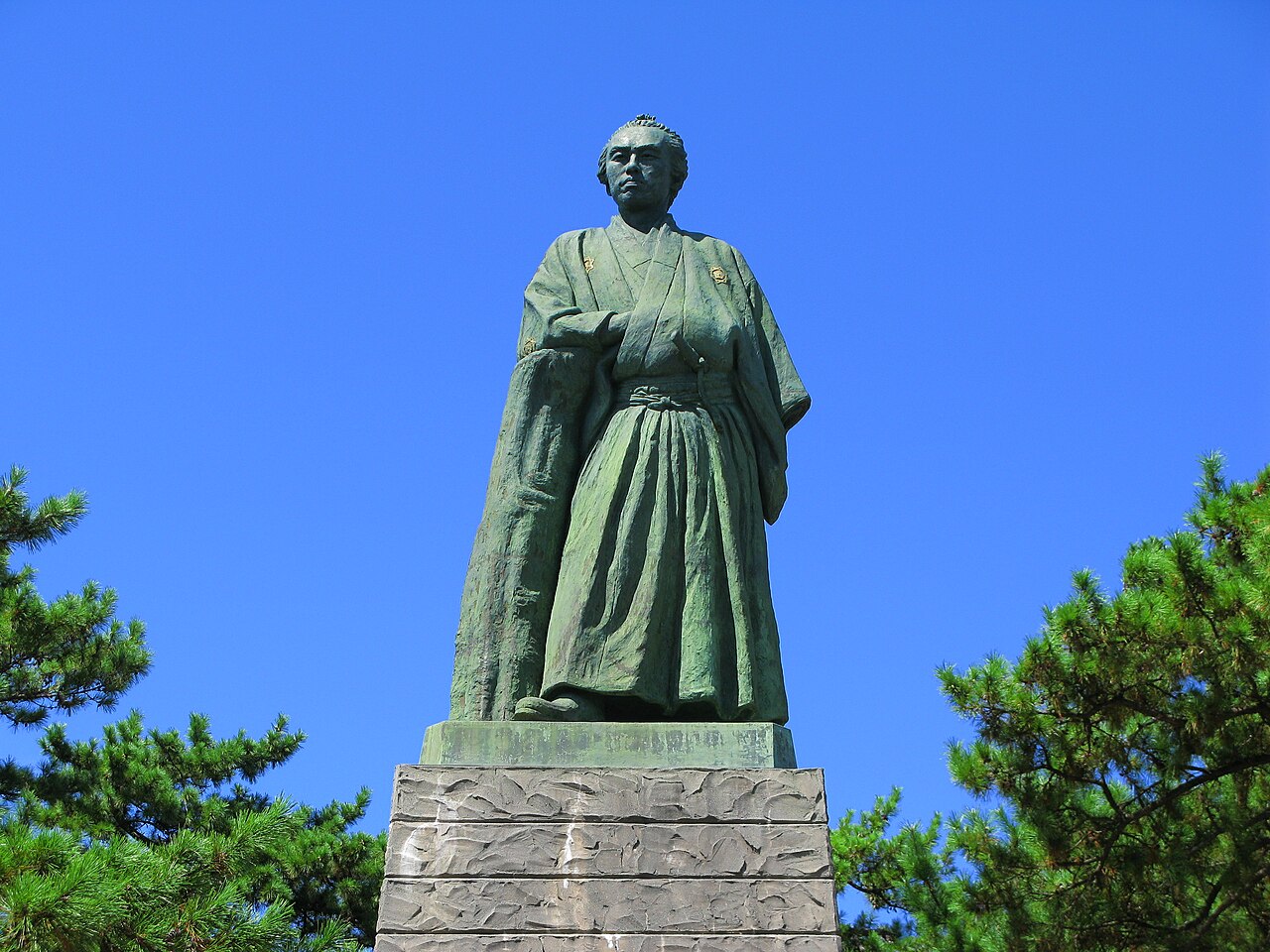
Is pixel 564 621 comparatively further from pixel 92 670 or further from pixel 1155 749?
pixel 92 670

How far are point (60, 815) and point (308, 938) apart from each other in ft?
9.49

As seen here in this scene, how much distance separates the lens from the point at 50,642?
1243 cm

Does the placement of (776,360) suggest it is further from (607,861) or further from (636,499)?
(607,861)

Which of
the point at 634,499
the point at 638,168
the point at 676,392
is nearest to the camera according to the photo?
the point at 634,499

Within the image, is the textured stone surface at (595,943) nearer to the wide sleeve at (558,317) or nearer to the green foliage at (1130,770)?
the wide sleeve at (558,317)

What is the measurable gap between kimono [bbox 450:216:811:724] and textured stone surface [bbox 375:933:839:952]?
0.90m

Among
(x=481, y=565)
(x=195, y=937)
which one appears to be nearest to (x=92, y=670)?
(x=195, y=937)

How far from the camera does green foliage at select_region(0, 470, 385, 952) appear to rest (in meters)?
8.76

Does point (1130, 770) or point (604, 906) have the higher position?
point (1130, 770)

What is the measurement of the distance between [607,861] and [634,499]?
4.70 ft

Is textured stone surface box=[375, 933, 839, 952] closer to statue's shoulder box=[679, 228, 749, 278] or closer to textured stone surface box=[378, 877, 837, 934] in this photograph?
textured stone surface box=[378, 877, 837, 934]

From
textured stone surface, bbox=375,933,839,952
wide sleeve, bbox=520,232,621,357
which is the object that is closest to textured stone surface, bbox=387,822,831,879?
textured stone surface, bbox=375,933,839,952

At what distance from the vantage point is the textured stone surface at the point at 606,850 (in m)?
5.25

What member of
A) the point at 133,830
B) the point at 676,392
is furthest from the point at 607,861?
the point at 133,830
